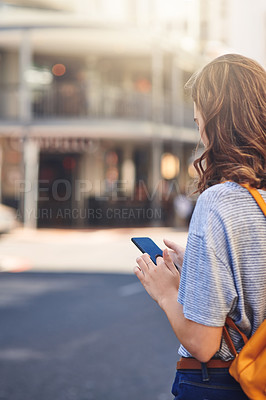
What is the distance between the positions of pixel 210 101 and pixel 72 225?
22199 mm

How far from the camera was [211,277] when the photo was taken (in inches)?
59.0

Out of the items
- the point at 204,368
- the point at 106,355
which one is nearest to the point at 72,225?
the point at 106,355

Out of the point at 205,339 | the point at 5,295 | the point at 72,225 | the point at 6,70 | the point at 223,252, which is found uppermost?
the point at 6,70

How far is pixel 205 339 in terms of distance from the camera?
1.53m

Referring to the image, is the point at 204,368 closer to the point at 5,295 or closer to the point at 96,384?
the point at 96,384

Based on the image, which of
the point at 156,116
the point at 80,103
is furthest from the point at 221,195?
the point at 80,103

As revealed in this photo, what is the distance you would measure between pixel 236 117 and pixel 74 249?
14536 millimetres

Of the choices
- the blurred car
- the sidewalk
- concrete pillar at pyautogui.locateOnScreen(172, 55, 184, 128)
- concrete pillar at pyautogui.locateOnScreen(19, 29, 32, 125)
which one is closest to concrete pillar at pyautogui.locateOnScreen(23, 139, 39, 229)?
the sidewalk

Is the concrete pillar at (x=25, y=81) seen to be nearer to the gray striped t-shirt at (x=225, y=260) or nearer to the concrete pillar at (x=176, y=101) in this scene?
the concrete pillar at (x=176, y=101)

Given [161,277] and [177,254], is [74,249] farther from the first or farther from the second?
[161,277]

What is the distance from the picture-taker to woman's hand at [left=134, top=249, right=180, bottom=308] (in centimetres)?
171

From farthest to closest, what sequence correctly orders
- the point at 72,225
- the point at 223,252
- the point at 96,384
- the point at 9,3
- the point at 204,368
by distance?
the point at 9,3 < the point at 72,225 < the point at 96,384 < the point at 204,368 < the point at 223,252

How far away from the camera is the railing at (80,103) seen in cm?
2173

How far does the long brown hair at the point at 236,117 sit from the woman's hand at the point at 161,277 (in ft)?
0.97
